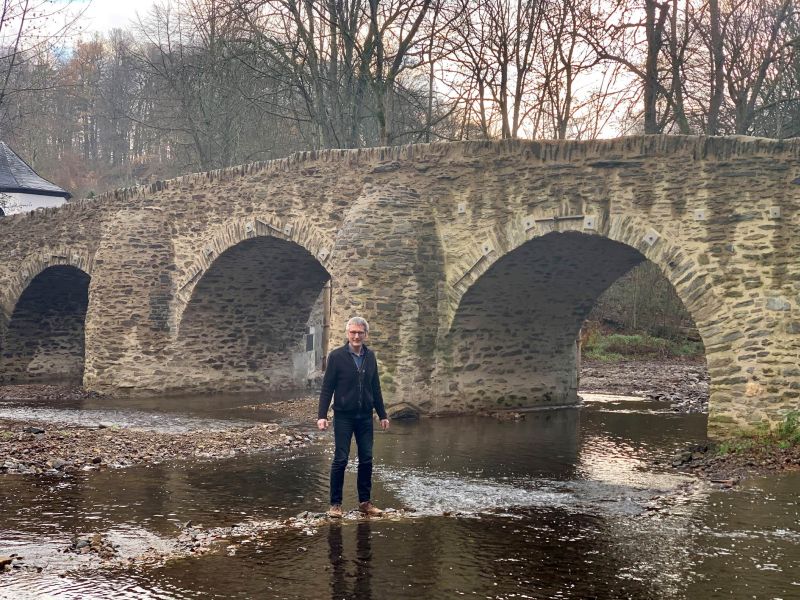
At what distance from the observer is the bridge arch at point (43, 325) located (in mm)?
23219

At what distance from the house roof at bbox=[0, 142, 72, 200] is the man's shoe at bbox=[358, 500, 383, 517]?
26.7 m

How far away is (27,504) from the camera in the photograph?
849 centimetres

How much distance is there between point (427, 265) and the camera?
15.5 metres

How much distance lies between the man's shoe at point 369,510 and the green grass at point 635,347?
2064cm

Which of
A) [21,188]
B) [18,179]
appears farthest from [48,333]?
[18,179]

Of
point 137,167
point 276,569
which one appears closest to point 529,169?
point 276,569

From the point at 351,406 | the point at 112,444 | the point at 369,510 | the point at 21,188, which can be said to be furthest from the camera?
the point at 21,188

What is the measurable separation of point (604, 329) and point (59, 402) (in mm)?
18261

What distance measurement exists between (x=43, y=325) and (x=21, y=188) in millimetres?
8913

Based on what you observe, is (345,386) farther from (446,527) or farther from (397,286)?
(397,286)

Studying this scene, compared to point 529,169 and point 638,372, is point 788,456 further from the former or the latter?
point 638,372

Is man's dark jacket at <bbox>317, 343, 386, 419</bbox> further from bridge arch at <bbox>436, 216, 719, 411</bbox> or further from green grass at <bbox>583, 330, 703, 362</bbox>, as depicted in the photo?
green grass at <bbox>583, 330, 703, 362</bbox>

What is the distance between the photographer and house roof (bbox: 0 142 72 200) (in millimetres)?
31719

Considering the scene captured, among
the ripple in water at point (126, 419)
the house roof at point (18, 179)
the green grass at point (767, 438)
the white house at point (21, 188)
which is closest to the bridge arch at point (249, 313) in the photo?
the ripple in water at point (126, 419)
